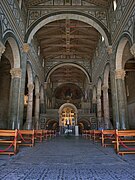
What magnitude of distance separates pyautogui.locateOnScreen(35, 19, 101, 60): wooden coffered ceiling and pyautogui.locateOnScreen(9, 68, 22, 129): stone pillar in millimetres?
9092

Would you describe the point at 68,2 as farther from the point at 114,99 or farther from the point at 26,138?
the point at 26,138

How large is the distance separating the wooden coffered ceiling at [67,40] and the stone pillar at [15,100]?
9.09 meters

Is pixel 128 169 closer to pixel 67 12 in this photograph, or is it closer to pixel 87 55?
pixel 67 12

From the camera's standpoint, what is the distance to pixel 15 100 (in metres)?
12.6

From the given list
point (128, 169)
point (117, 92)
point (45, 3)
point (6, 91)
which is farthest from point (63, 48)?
point (128, 169)

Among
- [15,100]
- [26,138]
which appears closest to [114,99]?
[26,138]

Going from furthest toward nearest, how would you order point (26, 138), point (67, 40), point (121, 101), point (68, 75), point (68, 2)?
point (68, 75) → point (67, 40) → point (68, 2) → point (121, 101) → point (26, 138)

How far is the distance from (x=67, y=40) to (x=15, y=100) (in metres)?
13.5

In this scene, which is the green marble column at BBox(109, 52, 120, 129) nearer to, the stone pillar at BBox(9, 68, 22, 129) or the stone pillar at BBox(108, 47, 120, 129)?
the stone pillar at BBox(108, 47, 120, 129)

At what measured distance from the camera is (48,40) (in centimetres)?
2259

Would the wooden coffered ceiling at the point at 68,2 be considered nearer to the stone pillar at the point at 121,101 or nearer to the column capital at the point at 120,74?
the column capital at the point at 120,74

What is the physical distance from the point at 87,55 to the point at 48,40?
25.9 ft

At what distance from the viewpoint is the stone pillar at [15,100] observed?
1200 centimetres

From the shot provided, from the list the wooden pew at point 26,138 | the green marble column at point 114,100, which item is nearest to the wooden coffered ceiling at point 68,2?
the green marble column at point 114,100
